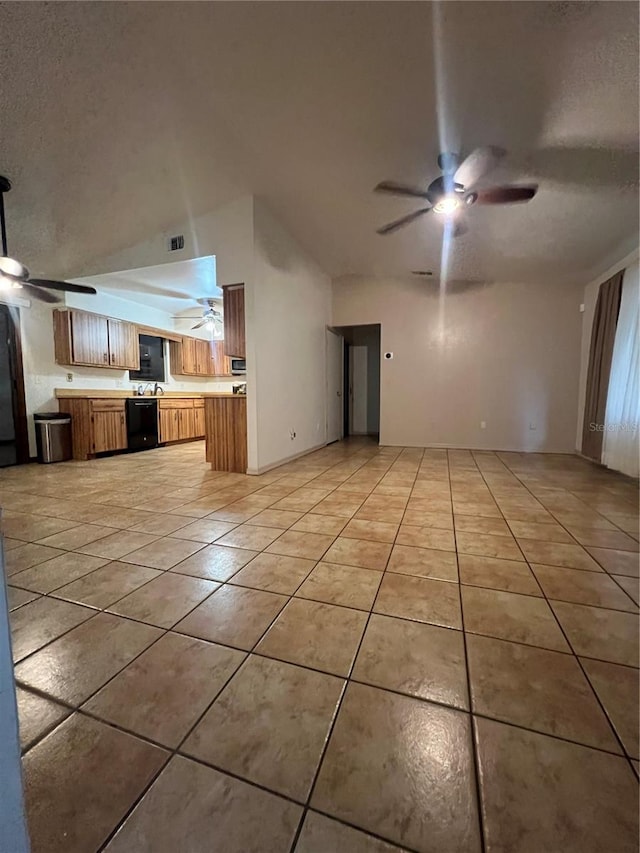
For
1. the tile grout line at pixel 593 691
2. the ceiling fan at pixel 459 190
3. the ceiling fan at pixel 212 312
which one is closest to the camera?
the tile grout line at pixel 593 691

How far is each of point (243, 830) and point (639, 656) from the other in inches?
54.3

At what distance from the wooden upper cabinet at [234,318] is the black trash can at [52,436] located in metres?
2.89

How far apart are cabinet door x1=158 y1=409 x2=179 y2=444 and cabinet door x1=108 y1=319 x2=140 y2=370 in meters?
0.93

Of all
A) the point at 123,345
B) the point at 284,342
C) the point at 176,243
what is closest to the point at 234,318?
the point at 284,342

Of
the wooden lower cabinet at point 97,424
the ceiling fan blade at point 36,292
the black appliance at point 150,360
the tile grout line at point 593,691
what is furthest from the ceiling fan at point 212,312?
the tile grout line at point 593,691

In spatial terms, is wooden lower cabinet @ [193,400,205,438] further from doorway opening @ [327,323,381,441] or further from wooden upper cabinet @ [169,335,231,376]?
doorway opening @ [327,323,381,441]

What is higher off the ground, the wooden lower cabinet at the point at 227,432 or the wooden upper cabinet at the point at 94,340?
the wooden upper cabinet at the point at 94,340

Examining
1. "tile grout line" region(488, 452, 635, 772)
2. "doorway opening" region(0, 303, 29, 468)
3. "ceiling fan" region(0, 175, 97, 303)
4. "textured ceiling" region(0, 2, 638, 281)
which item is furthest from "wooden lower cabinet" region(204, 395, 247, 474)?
"tile grout line" region(488, 452, 635, 772)

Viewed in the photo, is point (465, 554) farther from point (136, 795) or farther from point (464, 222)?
point (464, 222)

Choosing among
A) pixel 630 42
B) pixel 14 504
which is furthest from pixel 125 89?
pixel 14 504

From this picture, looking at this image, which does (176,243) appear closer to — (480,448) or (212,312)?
(212,312)

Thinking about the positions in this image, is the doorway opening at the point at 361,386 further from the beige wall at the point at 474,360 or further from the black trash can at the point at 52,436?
the black trash can at the point at 52,436

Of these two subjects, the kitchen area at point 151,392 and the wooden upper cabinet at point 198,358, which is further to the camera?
the wooden upper cabinet at point 198,358

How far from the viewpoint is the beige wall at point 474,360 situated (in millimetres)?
5406
